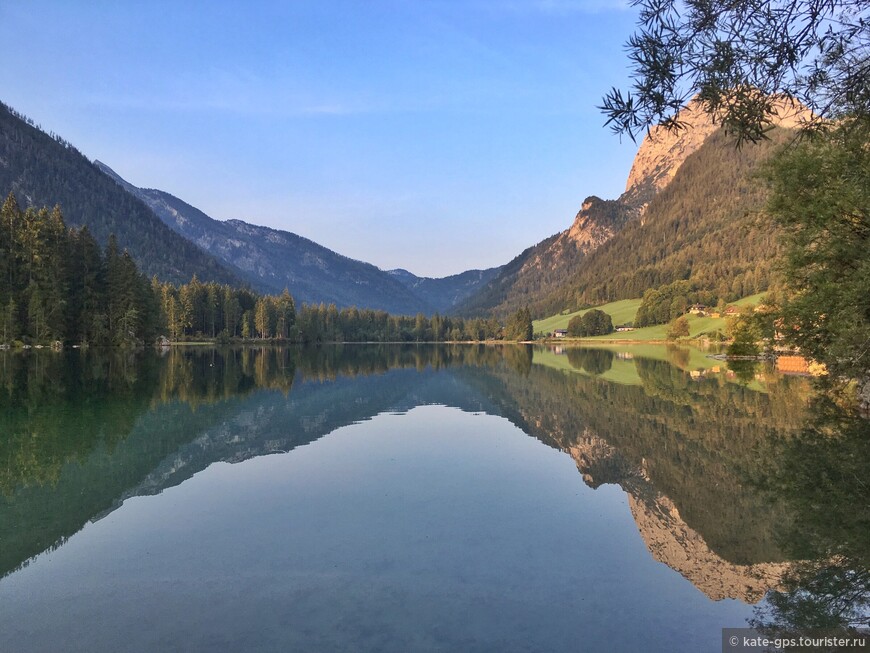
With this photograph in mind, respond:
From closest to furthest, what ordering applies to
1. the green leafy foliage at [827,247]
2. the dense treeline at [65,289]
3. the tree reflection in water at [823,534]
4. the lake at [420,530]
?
the lake at [420,530] < the tree reflection in water at [823,534] < the green leafy foliage at [827,247] < the dense treeline at [65,289]

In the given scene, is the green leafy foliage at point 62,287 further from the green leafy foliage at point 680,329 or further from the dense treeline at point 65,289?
the green leafy foliage at point 680,329

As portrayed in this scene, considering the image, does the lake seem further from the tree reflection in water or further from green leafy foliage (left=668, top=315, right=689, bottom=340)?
green leafy foliage (left=668, top=315, right=689, bottom=340)

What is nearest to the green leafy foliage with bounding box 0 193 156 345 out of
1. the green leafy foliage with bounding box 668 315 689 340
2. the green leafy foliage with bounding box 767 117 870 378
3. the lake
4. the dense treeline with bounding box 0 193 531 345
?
the dense treeline with bounding box 0 193 531 345

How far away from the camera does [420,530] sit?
47.1 feet

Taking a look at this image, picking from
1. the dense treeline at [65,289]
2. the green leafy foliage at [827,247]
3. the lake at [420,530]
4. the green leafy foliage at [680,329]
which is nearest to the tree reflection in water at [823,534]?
the lake at [420,530]

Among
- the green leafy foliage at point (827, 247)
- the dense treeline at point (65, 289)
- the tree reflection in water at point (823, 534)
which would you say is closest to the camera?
the tree reflection in water at point (823, 534)

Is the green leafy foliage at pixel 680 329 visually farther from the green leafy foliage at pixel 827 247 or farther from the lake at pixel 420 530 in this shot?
the lake at pixel 420 530

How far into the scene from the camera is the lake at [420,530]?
31.1 ft

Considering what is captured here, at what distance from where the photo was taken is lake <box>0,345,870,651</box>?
949 cm

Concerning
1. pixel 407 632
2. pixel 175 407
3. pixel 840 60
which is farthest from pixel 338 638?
pixel 175 407

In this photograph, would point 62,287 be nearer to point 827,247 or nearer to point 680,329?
point 827,247

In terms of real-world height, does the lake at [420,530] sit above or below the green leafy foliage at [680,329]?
below

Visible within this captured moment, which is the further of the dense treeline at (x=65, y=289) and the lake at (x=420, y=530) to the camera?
the dense treeline at (x=65, y=289)

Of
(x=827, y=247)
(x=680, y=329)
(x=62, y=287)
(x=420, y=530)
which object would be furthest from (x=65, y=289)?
(x=680, y=329)
